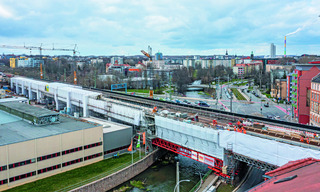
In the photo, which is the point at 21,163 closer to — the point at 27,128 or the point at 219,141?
the point at 27,128

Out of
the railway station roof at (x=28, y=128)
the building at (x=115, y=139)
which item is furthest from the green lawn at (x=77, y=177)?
the railway station roof at (x=28, y=128)

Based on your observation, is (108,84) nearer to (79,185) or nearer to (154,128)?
(154,128)

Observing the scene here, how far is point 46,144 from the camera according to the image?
21125mm

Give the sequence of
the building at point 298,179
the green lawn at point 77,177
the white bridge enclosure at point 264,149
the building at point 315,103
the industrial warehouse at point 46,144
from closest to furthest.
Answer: the building at point 298,179
the white bridge enclosure at point 264,149
the green lawn at point 77,177
the industrial warehouse at point 46,144
the building at point 315,103

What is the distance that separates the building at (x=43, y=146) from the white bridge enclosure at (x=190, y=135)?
6.03 meters

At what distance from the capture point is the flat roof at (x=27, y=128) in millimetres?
21016

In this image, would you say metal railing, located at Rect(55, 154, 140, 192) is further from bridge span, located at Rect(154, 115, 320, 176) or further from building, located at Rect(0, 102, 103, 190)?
bridge span, located at Rect(154, 115, 320, 176)

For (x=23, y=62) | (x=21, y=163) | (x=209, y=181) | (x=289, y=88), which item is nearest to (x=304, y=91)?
(x=289, y=88)

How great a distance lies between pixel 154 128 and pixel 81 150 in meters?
7.40

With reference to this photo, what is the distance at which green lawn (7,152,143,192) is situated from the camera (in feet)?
62.3

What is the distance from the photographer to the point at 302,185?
8547 mm

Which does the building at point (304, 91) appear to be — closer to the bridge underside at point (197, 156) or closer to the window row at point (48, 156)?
the bridge underside at point (197, 156)

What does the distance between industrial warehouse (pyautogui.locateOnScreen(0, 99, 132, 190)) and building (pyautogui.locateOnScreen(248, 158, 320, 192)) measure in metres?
16.3

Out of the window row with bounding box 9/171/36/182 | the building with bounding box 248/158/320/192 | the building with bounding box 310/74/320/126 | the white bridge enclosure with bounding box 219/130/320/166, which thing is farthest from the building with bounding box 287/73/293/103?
the window row with bounding box 9/171/36/182
